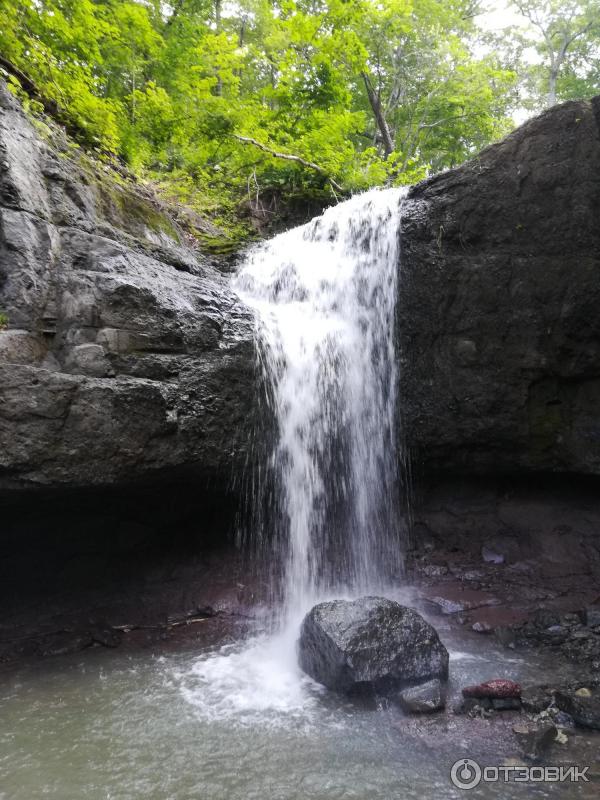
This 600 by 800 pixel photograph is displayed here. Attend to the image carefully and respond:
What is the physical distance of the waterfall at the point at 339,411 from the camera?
19.5ft

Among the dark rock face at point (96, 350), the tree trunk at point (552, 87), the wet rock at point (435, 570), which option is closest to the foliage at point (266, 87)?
the tree trunk at point (552, 87)

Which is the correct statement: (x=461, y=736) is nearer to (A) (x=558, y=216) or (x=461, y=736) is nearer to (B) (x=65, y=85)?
(A) (x=558, y=216)

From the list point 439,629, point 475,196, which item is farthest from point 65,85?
point 439,629

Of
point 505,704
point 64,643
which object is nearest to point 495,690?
point 505,704

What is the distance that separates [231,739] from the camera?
324 cm

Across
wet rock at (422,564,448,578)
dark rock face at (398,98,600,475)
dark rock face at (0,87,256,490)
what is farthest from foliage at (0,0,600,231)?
wet rock at (422,564,448,578)

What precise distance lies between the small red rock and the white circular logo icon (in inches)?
28.5

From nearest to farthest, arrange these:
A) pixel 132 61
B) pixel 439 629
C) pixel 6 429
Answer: pixel 6 429, pixel 439 629, pixel 132 61

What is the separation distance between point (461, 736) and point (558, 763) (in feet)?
1.93

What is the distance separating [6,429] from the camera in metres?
3.97

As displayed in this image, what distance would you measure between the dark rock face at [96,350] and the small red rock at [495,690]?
10.00 feet

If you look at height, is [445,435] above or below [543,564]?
above

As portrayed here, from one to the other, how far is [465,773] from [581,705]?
121cm

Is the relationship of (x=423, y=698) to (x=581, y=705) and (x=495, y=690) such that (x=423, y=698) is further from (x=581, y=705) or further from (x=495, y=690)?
(x=581, y=705)
